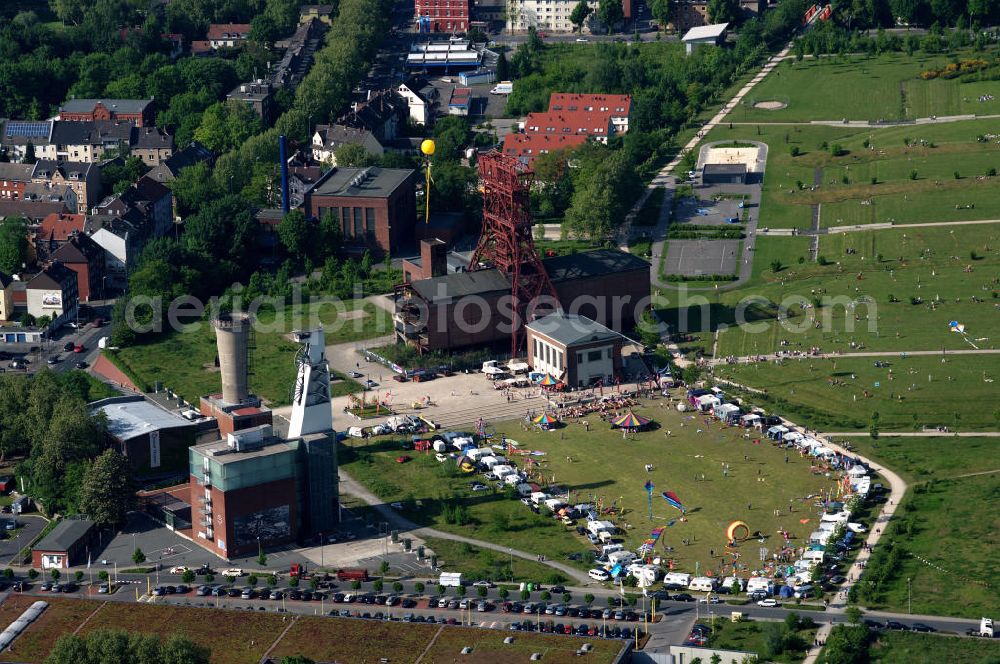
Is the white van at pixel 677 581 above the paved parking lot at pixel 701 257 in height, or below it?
below

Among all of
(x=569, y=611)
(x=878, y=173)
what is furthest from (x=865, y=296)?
(x=569, y=611)

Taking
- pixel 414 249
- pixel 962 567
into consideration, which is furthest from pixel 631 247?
pixel 962 567

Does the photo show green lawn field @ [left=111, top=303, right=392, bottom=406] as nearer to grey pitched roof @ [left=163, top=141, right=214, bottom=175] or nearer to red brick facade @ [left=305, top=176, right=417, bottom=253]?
red brick facade @ [left=305, top=176, right=417, bottom=253]

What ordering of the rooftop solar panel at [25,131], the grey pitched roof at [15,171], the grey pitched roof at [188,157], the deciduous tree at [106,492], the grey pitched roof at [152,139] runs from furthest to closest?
the rooftop solar panel at [25,131]
the grey pitched roof at [152,139]
the grey pitched roof at [188,157]
the grey pitched roof at [15,171]
the deciduous tree at [106,492]

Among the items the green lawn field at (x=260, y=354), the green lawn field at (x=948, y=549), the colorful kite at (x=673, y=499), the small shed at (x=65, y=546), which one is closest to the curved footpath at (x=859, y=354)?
the green lawn field at (x=948, y=549)

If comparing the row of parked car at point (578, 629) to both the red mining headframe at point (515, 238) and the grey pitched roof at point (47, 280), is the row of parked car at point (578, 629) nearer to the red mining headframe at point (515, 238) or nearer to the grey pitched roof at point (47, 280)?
the red mining headframe at point (515, 238)

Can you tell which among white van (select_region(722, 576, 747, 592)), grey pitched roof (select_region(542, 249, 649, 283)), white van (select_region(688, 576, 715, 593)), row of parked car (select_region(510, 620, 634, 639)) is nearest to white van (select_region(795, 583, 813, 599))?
white van (select_region(722, 576, 747, 592))
